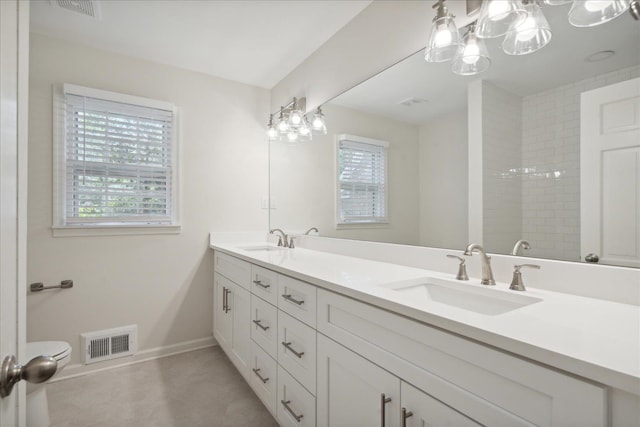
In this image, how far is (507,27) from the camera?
1.11 metres

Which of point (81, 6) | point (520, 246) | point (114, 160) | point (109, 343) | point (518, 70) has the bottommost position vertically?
point (109, 343)

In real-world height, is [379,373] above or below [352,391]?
above

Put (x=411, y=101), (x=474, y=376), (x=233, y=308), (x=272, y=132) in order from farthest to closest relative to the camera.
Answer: (x=272, y=132)
(x=233, y=308)
(x=411, y=101)
(x=474, y=376)

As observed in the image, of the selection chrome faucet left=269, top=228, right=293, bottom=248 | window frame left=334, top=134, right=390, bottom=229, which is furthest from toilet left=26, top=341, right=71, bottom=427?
window frame left=334, top=134, right=390, bottom=229

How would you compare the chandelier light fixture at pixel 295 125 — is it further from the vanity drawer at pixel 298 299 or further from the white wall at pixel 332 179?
the vanity drawer at pixel 298 299

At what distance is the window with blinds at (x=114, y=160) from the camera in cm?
213

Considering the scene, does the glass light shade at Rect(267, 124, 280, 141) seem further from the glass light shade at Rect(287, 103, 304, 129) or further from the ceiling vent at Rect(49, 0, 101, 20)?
the ceiling vent at Rect(49, 0, 101, 20)

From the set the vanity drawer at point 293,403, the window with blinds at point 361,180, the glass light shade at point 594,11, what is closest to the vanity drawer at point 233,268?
the vanity drawer at point 293,403

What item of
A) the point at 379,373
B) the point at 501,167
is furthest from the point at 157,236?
the point at 501,167

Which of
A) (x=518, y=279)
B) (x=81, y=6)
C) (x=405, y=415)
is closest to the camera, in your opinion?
(x=405, y=415)

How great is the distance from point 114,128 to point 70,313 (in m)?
1.37

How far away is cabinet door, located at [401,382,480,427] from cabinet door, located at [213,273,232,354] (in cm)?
162

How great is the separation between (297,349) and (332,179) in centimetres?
124

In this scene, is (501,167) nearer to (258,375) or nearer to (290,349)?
(290,349)
